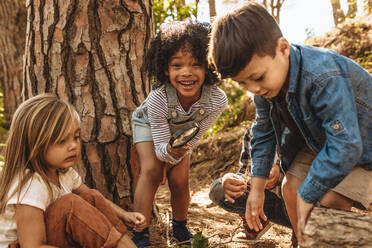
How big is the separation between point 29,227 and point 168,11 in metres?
3.74

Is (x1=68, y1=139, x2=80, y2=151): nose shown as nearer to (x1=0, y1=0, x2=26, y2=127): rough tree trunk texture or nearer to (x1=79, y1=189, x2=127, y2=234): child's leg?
(x1=79, y1=189, x2=127, y2=234): child's leg

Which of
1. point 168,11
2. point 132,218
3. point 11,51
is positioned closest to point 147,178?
point 132,218

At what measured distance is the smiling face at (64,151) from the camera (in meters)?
1.89

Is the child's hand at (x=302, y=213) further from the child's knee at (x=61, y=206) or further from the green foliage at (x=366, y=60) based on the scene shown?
the green foliage at (x=366, y=60)

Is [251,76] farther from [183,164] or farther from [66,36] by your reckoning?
[66,36]

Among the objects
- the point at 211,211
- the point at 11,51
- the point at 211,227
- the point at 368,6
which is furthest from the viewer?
the point at 11,51

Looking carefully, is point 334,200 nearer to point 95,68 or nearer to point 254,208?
point 254,208

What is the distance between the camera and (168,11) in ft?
15.7

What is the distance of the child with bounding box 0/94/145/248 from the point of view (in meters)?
1.74

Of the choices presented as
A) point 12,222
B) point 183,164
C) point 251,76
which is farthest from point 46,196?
point 251,76

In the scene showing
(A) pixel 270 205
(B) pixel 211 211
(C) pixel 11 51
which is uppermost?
(C) pixel 11 51

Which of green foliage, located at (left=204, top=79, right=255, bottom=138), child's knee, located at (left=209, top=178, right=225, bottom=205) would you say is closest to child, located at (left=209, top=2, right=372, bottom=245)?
child's knee, located at (left=209, top=178, right=225, bottom=205)

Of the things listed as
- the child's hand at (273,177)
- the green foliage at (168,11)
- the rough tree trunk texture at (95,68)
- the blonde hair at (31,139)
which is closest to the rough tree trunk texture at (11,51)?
the green foliage at (168,11)

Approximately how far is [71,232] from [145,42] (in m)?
1.61
